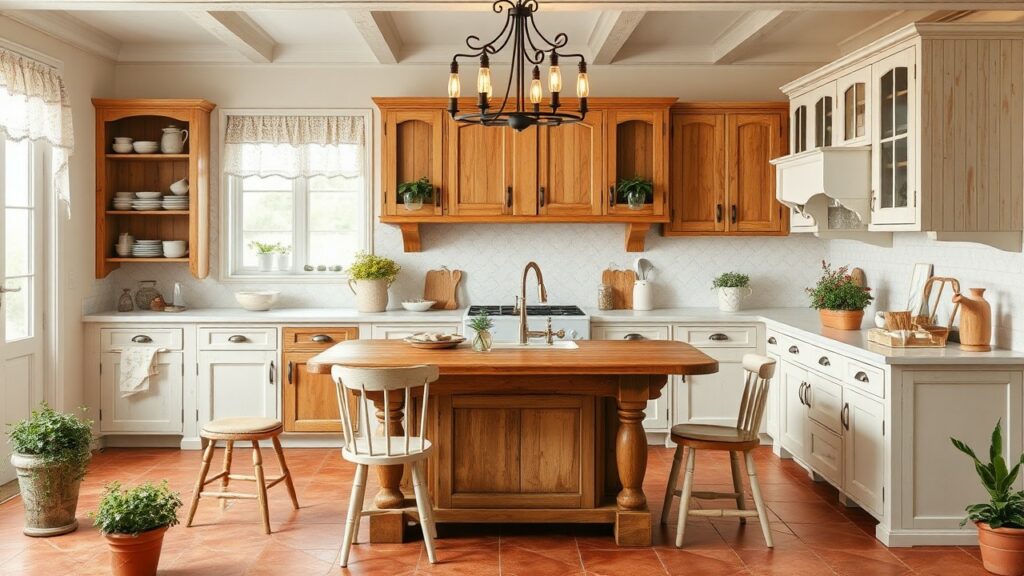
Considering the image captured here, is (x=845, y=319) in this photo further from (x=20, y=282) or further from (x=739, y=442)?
(x=20, y=282)

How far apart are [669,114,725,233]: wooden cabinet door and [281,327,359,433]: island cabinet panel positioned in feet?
8.50

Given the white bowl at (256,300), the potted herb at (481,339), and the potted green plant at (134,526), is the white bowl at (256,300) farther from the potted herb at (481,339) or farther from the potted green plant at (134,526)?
the potted green plant at (134,526)

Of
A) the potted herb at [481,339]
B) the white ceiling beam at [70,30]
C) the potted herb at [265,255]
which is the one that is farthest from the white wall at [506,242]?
the potted herb at [481,339]

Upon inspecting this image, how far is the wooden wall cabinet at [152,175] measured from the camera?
645cm

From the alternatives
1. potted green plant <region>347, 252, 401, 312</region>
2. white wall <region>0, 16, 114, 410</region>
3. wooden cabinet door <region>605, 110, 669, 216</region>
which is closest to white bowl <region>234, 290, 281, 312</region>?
potted green plant <region>347, 252, 401, 312</region>

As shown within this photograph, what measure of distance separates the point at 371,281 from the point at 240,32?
1.91 metres

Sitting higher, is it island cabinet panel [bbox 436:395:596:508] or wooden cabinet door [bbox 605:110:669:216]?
wooden cabinet door [bbox 605:110:669:216]

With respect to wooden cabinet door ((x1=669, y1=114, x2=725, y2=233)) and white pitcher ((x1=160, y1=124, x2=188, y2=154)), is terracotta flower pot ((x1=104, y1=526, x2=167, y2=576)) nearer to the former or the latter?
white pitcher ((x1=160, y1=124, x2=188, y2=154))

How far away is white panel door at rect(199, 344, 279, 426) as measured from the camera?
6.29 meters

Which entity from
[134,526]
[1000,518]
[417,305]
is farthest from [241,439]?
[1000,518]

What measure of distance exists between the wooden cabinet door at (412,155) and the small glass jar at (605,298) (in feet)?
A: 4.49

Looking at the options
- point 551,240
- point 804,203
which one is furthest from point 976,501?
point 551,240

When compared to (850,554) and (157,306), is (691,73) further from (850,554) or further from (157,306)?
(157,306)

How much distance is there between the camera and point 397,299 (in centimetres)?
691
